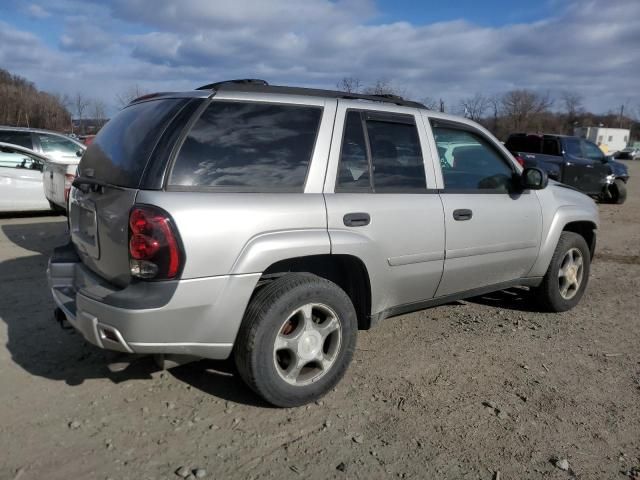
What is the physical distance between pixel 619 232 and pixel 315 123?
341 inches

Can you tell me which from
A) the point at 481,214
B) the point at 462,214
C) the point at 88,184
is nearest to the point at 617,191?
the point at 481,214

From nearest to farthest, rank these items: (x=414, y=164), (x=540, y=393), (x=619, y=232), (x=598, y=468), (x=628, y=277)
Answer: (x=598, y=468) < (x=540, y=393) < (x=414, y=164) < (x=628, y=277) < (x=619, y=232)

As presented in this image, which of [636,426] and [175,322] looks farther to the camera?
[636,426]

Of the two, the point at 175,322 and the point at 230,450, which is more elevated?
the point at 175,322

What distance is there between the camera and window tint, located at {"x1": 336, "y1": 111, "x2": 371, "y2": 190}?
11.0ft

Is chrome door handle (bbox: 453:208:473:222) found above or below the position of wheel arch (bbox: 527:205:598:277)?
above

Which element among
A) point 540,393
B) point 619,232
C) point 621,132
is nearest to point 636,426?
point 540,393

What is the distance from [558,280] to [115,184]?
389 centimetres

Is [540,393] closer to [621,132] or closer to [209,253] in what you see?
[209,253]

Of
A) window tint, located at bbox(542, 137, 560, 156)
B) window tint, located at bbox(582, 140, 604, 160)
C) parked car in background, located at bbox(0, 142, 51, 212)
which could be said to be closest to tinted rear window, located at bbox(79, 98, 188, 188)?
parked car in background, located at bbox(0, 142, 51, 212)

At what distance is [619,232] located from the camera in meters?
9.91

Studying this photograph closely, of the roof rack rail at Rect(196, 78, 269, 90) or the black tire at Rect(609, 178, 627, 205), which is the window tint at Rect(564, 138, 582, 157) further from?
the roof rack rail at Rect(196, 78, 269, 90)

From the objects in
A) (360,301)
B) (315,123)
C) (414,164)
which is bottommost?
(360,301)

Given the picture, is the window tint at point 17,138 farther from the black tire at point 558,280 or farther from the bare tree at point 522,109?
the bare tree at point 522,109
